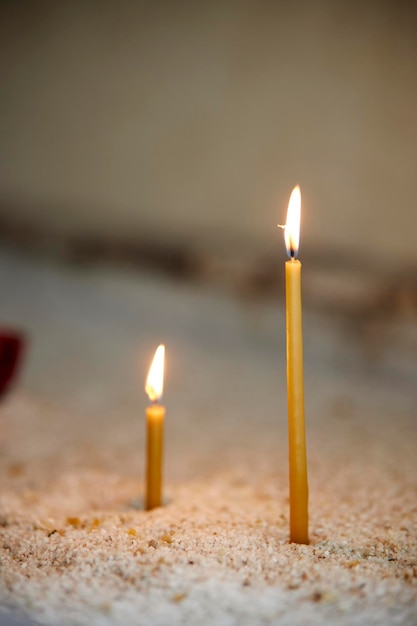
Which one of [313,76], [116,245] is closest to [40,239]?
[116,245]

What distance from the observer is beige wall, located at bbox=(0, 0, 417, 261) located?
1.37 meters

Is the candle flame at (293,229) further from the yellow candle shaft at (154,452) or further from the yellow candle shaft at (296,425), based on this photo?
the yellow candle shaft at (154,452)

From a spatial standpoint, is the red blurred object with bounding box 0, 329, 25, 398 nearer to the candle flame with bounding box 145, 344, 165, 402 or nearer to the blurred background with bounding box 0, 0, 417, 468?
the blurred background with bounding box 0, 0, 417, 468

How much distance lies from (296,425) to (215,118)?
1.12 m

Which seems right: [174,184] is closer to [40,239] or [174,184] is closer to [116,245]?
[116,245]

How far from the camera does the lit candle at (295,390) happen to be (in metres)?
0.67

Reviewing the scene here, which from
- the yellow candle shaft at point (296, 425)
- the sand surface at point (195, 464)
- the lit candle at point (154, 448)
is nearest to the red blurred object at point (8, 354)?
the sand surface at point (195, 464)

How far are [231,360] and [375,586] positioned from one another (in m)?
0.96

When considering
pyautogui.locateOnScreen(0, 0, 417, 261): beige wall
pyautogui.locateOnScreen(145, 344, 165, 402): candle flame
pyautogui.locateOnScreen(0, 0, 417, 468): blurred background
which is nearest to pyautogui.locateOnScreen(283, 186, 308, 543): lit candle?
pyautogui.locateOnScreen(145, 344, 165, 402): candle flame

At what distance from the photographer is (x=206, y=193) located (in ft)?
5.51

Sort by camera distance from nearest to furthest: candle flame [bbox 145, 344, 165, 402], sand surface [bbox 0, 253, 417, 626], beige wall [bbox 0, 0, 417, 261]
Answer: sand surface [bbox 0, 253, 417, 626]
candle flame [bbox 145, 344, 165, 402]
beige wall [bbox 0, 0, 417, 261]

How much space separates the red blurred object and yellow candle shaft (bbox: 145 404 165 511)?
0.44 meters

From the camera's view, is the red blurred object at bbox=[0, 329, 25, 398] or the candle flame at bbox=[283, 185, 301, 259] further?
the red blurred object at bbox=[0, 329, 25, 398]

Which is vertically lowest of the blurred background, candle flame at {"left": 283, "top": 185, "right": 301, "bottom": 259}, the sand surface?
the sand surface
